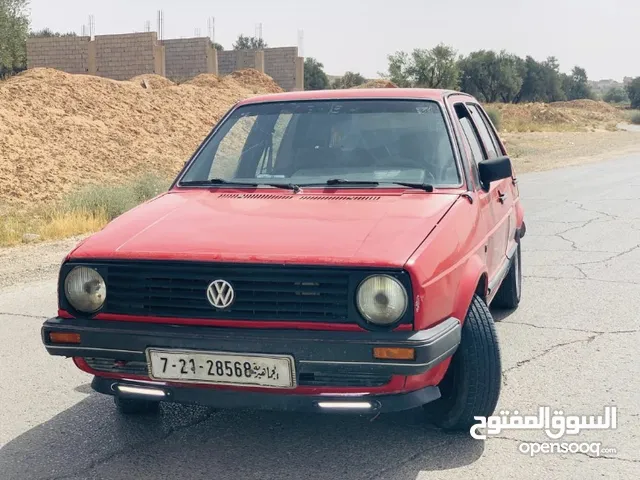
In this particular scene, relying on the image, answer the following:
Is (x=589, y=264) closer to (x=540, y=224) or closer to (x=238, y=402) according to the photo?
(x=540, y=224)

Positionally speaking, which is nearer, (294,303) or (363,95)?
(294,303)

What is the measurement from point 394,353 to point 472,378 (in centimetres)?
64

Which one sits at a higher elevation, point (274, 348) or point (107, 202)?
point (274, 348)

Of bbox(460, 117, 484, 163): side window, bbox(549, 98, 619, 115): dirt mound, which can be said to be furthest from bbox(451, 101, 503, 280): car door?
bbox(549, 98, 619, 115): dirt mound

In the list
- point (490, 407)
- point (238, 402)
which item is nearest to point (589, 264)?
point (490, 407)

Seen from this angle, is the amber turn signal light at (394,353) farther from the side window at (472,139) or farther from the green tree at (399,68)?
the green tree at (399,68)

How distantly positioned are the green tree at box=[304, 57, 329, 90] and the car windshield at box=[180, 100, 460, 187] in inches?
2467

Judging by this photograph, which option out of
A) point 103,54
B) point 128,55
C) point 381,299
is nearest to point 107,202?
point 381,299

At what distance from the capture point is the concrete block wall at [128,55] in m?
31.1

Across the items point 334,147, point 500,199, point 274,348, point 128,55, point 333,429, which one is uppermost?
point 128,55

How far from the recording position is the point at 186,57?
114ft

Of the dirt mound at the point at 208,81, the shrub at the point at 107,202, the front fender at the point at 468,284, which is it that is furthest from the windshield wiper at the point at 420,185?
the dirt mound at the point at 208,81

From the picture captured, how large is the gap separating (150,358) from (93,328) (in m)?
0.27

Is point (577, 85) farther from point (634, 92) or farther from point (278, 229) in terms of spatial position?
point (278, 229)
